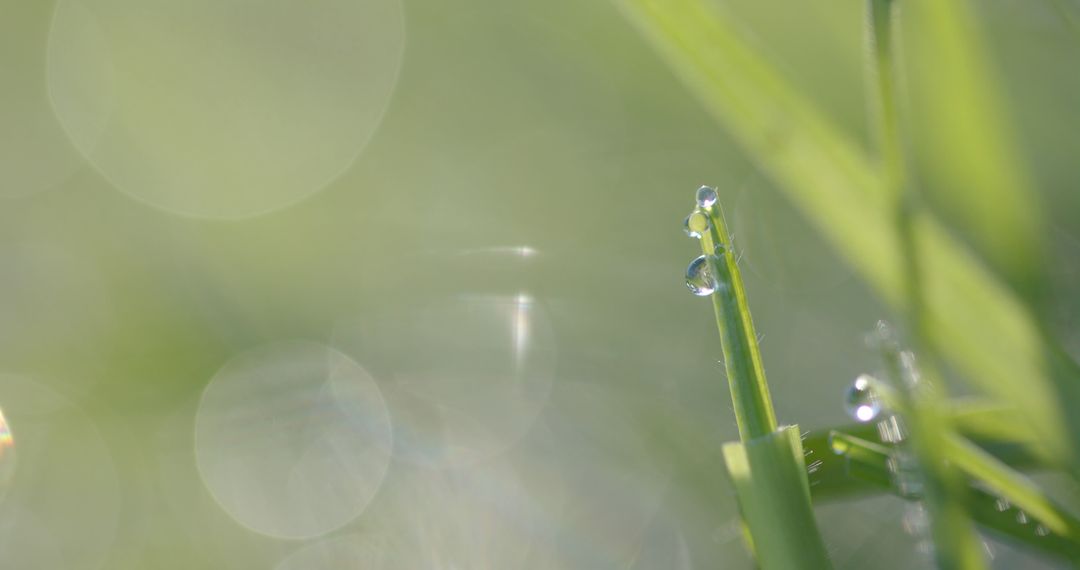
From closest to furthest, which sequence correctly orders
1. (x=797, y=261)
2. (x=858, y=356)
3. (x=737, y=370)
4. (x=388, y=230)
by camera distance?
1. (x=737, y=370)
2. (x=858, y=356)
3. (x=797, y=261)
4. (x=388, y=230)

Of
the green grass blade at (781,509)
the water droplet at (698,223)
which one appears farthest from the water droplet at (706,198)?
the green grass blade at (781,509)

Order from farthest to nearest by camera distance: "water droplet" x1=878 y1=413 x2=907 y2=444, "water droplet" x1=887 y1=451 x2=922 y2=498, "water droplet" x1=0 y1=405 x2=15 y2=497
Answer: "water droplet" x1=0 y1=405 x2=15 y2=497 → "water droplet" x1=878 y1=413 x2=907 y2=444 → "water droplet" x1=887 y1=451 x2=922 y2=498

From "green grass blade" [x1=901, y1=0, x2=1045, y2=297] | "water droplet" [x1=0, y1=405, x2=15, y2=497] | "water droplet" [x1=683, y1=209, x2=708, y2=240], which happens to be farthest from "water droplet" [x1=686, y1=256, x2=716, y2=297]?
"water droplet" [x1=0, y1=405, x2=15, y2=497]

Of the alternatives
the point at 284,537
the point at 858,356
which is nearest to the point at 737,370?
the point at 284,537

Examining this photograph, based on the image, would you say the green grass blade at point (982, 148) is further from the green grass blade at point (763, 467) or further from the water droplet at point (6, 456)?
the water droplet at point (6, 456)

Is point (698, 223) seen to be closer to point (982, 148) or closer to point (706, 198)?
point (706, 198)

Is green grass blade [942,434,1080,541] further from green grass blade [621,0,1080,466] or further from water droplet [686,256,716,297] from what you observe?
water droplet [686,256,716,297]

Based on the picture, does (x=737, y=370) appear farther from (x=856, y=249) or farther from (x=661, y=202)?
(x=661, y=202)
